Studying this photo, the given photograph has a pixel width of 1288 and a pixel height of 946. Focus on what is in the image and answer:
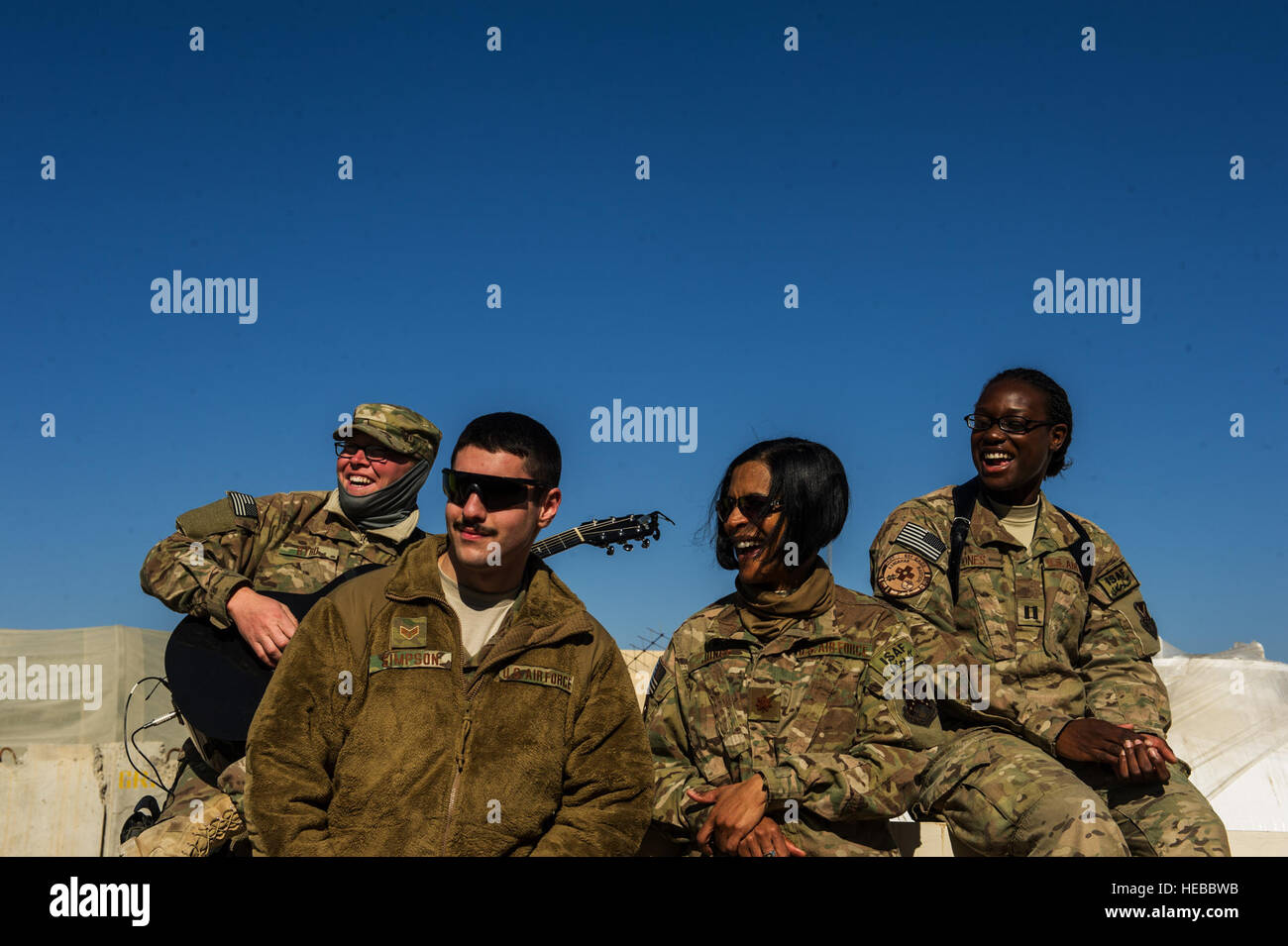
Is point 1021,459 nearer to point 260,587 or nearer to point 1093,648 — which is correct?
point 1093,648

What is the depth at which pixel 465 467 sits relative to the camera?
13.0 ft

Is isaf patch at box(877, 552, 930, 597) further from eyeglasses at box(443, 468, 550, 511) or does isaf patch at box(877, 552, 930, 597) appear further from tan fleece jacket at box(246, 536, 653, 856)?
eyeglasses at box(443, 468, 550, 511)

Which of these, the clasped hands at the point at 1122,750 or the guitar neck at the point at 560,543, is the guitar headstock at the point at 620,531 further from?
the clasped hands at the point at 1122,750

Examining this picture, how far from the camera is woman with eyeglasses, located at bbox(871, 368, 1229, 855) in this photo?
479cm

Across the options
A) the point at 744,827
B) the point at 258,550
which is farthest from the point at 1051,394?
the point at 258,550

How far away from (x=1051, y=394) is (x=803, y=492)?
2.28 meters

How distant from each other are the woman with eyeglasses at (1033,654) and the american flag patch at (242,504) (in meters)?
3.60

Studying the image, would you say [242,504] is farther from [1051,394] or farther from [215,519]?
[1051,394]

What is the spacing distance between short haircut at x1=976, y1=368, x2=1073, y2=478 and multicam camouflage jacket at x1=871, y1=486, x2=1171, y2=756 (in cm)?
51

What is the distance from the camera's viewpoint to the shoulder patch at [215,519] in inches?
228

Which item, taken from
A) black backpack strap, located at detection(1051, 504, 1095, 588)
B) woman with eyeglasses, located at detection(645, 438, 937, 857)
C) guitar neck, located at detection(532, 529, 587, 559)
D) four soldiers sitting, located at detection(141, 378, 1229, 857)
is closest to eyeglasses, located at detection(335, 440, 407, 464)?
four soldiers sitting, located at detection(141, 378, 1229, 857)

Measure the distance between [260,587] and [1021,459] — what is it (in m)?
4.38

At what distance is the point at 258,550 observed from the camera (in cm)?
600
